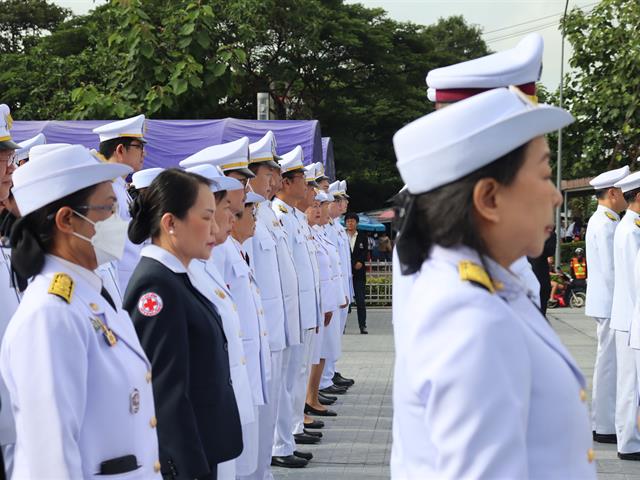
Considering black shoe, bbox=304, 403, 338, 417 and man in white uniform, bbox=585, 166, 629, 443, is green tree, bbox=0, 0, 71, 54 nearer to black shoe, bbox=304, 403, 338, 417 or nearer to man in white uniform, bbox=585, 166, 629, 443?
black shoe, bbox=304, 403, 338, 417

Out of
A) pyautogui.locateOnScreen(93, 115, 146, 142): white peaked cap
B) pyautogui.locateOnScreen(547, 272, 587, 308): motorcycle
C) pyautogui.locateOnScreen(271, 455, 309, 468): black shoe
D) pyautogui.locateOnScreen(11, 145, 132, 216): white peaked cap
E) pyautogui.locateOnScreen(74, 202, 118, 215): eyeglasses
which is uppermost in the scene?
pyautogui.locateOnScreen(93, 115, 146, 142): white peaked cap

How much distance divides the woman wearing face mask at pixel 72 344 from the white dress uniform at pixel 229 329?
93cm

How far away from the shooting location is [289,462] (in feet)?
23.2

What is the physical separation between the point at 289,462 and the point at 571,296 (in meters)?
15.2

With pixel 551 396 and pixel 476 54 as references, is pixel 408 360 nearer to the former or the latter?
pixel 551 396

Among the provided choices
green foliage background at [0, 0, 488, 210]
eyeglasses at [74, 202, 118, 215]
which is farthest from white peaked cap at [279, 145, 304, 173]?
green foliage background at [0, 0, 488, 210]

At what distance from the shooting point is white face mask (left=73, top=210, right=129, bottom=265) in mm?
3057

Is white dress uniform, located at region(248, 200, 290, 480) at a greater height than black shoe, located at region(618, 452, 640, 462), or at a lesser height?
greater

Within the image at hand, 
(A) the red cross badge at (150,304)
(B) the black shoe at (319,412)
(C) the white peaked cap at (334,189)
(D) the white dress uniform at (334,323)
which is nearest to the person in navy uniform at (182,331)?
(A) the red cross badge at (150,304)

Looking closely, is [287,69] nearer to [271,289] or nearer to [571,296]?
[571,296]

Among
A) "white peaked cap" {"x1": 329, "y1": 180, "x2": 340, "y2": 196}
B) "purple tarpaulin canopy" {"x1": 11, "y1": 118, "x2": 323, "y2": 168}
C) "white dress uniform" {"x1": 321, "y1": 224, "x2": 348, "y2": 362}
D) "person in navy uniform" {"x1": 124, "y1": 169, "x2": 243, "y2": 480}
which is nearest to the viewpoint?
"person in navy uniform" {"x1": 124, "y1": 169, "x2": 243, "y2": 480}

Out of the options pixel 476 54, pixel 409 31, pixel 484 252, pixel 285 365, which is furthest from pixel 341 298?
pixel 476 54

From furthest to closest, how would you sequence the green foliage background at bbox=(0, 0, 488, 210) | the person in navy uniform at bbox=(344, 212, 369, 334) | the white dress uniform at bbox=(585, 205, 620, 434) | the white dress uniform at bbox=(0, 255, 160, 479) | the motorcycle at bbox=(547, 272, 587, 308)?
1. the motorcycle at bbox=(547, 272, 587, 308)
2. the person in navy uniform at bbox=(344, 212, 369, 334)
3. the green foliage background at bbox=(0, 0, 488, 210)
4. the white dress uniform at bbox=(585, 205, 620, 434)
5. the white dress uniform at bbox=(0, 255, 160, 479)

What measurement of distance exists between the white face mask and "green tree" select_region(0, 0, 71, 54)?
1494 inches
